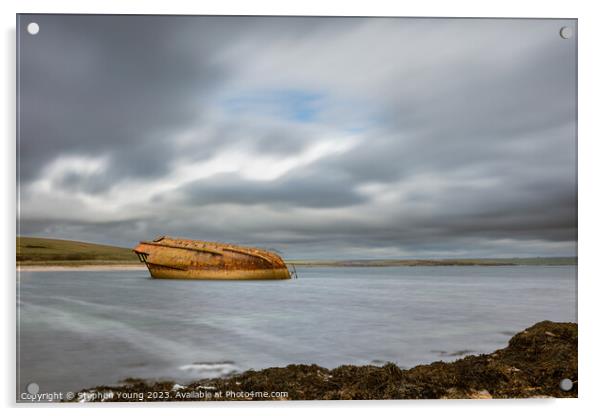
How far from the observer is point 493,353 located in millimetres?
4082

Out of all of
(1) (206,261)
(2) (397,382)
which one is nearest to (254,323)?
(1) (206,261)

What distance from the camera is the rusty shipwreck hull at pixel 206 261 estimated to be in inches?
180

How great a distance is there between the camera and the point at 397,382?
13.0 ft

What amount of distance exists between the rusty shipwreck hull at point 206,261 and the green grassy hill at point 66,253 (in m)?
0.28

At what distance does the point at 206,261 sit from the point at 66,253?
5.27 feet

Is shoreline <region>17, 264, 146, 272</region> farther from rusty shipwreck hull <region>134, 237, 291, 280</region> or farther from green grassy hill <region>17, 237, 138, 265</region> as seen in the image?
rusty shipwreck hull <region>134, 237, 291, 280</region>

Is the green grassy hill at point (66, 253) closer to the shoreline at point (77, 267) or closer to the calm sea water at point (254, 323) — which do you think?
the shoreline at point (77, 267)

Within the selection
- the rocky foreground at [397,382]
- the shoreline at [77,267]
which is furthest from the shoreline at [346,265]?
the rocky foreground at [397,382]

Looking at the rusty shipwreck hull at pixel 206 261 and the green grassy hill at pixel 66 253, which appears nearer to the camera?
the green grassy hill at pixel 66 253

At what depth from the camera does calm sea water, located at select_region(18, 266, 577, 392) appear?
393 cm

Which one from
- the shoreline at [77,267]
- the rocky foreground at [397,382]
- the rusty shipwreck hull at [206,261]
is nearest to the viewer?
the rocky foreground at [397,382]

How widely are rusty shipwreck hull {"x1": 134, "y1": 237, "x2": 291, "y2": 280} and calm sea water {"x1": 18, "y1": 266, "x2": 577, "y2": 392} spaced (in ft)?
1.09

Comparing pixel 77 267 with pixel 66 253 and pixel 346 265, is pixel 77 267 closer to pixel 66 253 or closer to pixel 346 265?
pixel 66 253

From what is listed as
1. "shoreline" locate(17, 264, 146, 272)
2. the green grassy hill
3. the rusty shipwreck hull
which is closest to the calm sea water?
"shoreline" locate(17, 264, 146, 272)
